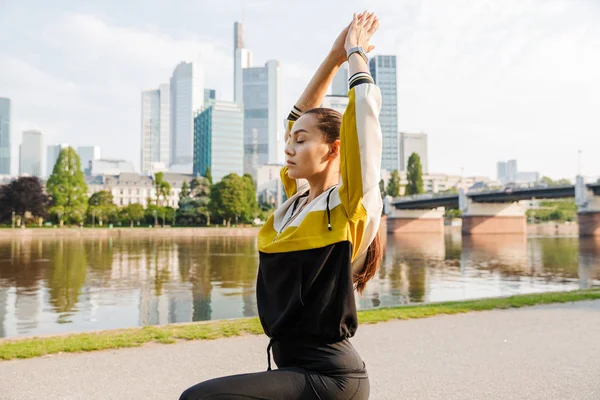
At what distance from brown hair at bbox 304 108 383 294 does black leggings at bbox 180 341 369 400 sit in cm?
31

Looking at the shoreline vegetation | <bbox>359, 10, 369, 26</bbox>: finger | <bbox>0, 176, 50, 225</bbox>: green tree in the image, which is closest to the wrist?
<bbox>359, 10, 369, 26</bbox>: finger

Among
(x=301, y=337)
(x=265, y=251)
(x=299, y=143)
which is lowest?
(x=301, y=337)

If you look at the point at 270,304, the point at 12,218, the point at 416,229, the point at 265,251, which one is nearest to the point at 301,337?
the point at 270,304

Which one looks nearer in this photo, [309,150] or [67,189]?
[309,150]

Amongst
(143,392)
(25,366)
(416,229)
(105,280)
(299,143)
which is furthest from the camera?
(416,229)

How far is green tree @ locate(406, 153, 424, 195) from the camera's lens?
92.2 meters

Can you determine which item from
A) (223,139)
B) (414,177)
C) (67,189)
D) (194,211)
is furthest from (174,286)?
(223,139)

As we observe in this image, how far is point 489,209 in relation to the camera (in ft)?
238

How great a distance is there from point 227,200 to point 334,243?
259 ft

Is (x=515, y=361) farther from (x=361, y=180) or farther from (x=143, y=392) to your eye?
(x=361, y=180)

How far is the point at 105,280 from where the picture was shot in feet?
53.5

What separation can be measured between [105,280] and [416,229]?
72924 millimetres

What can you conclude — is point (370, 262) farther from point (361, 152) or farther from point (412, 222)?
point (412, 222)

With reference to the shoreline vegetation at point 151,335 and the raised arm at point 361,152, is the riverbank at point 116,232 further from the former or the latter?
the raised arm at point 361,152
